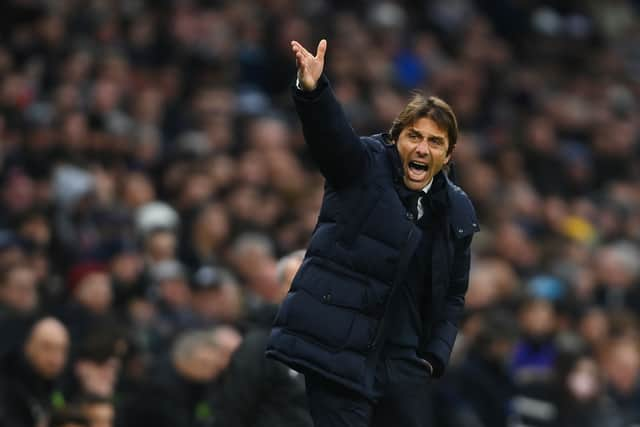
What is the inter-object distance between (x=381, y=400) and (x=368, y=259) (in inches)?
21.1

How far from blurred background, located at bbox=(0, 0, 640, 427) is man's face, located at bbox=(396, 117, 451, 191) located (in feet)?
4.64

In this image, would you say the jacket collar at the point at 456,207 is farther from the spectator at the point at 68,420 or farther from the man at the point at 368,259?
the spectator at the point at 68,420

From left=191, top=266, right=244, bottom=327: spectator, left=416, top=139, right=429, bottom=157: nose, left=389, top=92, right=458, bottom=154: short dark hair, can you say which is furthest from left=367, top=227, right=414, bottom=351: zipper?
left=191, top=266, right=244, bottom=327: spectator

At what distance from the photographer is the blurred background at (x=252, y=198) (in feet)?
29.6

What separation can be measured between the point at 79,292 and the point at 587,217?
7808 mm

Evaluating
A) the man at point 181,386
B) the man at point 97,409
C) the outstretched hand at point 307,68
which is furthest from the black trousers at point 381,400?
the man at point 181,386

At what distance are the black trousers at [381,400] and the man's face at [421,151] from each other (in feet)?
2.17

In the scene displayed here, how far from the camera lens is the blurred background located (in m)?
9.01

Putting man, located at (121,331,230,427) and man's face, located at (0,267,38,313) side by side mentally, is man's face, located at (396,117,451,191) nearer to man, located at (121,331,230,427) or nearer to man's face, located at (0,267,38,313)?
man, located at (121,331,230,427)

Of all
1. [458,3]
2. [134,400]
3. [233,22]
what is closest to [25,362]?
[134,400]

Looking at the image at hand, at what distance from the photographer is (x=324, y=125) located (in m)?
5.40

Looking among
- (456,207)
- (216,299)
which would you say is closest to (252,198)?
(216,299)

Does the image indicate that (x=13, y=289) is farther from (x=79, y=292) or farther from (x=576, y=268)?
(x=576, y=268)

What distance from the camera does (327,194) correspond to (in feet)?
18.6
